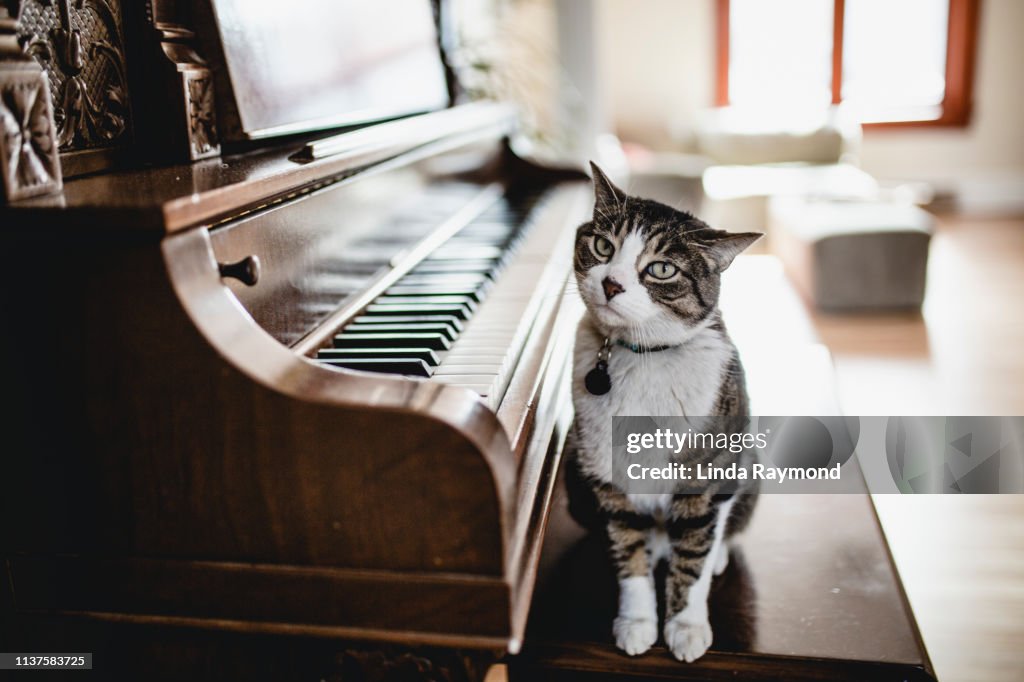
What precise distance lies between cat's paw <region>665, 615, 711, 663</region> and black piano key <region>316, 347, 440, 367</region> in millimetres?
497

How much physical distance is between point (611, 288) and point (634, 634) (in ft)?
1.58

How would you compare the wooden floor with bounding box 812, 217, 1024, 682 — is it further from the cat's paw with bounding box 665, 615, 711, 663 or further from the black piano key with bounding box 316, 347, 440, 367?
the black piano key with bounding box 316, 347, 440, 367

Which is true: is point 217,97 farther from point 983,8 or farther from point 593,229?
point 983,8

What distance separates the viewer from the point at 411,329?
1312mm

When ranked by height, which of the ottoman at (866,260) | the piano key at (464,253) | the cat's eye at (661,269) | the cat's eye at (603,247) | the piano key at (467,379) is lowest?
the ottoman at (866,260)

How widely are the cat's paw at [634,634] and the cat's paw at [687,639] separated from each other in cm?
2

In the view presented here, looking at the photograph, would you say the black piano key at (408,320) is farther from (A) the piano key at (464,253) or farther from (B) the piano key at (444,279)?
(A) the piano key at (464,253)

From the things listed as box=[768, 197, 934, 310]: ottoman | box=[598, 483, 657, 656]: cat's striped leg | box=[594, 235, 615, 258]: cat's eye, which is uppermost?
box=[594, 235, 615, 258]: cat's eye

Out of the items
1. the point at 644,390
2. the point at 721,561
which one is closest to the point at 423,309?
the point at 644,390

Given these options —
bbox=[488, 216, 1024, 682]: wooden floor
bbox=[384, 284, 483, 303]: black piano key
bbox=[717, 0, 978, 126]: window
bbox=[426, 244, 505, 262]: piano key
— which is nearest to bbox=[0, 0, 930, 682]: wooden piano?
bbox=[384, 284, 483, 303]: black piano key

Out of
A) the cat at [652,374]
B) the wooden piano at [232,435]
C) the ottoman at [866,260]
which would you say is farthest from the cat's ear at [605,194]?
the ottoman at [866,260]

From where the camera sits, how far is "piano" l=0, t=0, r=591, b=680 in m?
0.85

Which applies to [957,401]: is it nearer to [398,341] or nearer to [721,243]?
[721,243]

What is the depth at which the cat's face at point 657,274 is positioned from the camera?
1.22m
